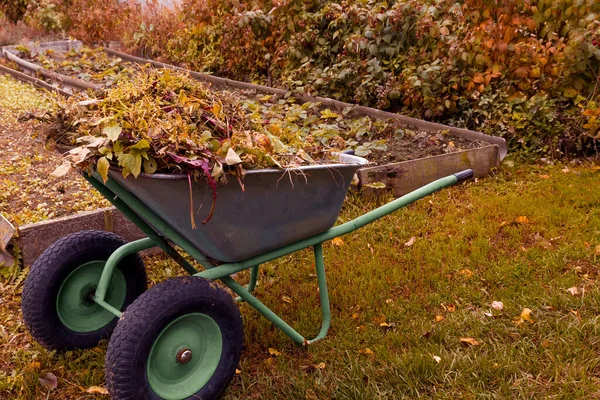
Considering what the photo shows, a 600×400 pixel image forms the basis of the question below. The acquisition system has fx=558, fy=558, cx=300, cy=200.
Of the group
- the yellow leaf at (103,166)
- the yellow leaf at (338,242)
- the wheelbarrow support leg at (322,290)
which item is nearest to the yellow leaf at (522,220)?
the yellow leaf at (338,242)

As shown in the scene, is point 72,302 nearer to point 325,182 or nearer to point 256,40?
point 325,182

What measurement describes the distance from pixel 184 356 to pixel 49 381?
0.72m

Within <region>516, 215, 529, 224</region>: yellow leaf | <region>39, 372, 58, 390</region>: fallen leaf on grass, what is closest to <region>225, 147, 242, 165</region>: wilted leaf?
<region>39, 372, 58, 390</region>: fallen leaf on grass

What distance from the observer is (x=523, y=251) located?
3.27 m

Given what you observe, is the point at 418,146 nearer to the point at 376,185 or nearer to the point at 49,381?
the point at 376,185

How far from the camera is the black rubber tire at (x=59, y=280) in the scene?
2.26 metres

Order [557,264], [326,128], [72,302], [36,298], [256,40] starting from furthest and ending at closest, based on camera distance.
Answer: [256,40]
[326,128]
[557,264]
[72,302]
[36,298]

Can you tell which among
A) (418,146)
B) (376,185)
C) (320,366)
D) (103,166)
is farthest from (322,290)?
(418,146)

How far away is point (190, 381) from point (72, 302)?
699 millimetres

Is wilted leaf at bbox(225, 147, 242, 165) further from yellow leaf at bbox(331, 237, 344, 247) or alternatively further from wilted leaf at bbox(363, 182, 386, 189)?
wilted leaf at bbox(363, 182, 386, 189)

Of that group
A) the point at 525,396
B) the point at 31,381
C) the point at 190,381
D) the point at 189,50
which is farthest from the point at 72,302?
the point at 189,50

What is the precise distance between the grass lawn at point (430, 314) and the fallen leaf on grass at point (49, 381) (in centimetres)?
3

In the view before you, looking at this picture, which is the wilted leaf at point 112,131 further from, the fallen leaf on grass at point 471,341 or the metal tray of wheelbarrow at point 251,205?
the fallen leaf on grass at point 471,341

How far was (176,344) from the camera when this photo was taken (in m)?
2.02
